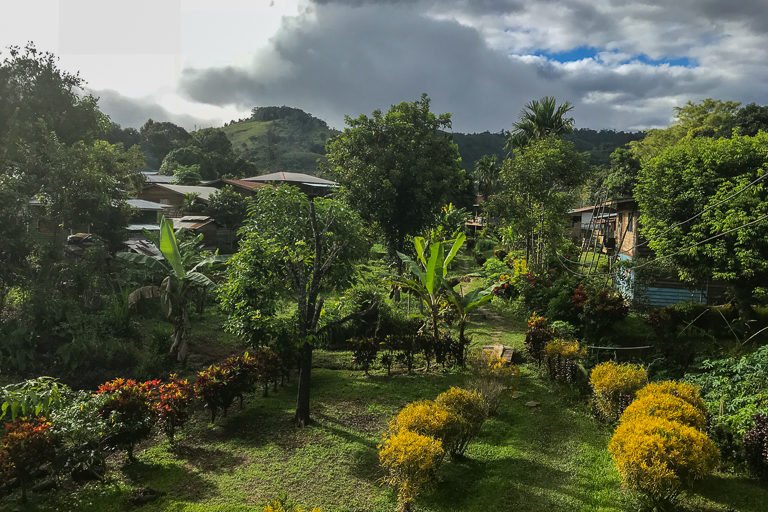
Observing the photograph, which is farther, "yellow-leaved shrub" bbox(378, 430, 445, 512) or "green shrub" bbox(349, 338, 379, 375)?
"green shrub" bbox(349, 338, 379, 375)

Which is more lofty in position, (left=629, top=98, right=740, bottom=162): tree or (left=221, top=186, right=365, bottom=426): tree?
(left=629, top=98, right=740, bottom=162): tree

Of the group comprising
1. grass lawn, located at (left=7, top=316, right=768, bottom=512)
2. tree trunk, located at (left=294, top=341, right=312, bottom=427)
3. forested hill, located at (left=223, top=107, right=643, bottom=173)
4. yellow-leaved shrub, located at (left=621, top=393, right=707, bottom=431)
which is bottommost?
grass lawn, located at (left=7, top=316, right=768, bottom=512)

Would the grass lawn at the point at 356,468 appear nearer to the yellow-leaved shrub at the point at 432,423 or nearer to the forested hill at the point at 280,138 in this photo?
the yellow-leaved shrub at the point at 432,423

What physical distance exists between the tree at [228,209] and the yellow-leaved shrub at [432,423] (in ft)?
77.0

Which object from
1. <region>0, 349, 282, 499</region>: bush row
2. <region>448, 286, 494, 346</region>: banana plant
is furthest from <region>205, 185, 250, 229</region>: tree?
<region>0, 349, 282, 499</region>: bush row

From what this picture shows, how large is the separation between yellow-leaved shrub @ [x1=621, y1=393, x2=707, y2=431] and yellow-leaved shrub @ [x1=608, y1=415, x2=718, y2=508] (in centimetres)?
54

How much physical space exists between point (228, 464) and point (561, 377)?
21.8 ft

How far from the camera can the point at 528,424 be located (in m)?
7.84

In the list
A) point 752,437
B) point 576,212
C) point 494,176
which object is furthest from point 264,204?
point 494,176

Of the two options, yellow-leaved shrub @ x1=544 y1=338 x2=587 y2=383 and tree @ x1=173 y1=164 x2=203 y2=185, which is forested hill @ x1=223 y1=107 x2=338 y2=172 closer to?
tree @ x1=173 y1=164 x2=203 y2=185

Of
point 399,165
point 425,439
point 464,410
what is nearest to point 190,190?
point 399,165

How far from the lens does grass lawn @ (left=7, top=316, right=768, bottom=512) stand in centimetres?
554

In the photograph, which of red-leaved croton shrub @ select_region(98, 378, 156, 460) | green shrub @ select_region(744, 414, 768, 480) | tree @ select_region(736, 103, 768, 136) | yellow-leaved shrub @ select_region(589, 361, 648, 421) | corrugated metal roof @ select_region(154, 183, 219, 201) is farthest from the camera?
corrugated metal roof @ select_region(154, 183, 219, 201)

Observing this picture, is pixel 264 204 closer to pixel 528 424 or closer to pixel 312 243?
pixel 312 243
